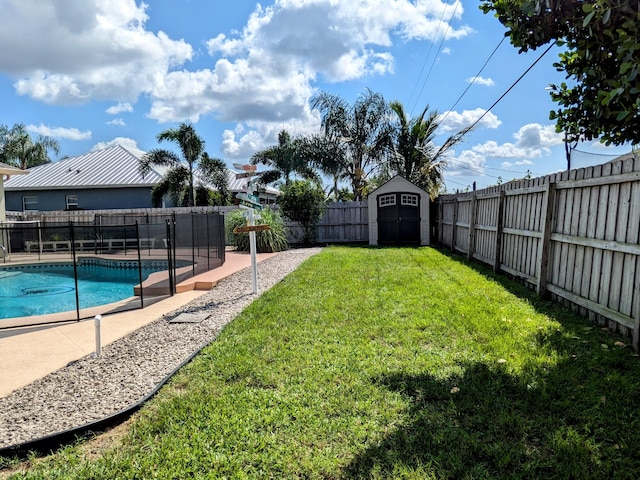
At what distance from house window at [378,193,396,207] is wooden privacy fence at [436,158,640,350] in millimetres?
6556

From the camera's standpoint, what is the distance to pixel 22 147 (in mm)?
27609

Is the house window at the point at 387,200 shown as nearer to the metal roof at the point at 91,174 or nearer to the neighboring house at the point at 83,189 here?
the metal roof at the point at 91,174

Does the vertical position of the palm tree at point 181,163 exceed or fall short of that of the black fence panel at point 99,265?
it exceeds it

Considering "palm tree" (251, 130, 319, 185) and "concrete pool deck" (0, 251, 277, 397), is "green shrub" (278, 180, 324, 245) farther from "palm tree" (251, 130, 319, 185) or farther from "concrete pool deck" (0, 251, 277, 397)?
"concrete pool deck" (0, 251, 277, 397)

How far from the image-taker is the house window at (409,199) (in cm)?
1420

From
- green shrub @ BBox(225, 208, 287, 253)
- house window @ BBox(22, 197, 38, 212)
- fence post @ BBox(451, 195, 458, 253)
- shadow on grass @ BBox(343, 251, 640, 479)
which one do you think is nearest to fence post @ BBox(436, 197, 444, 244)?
fence post @ BBox(451, 195, 458, 253)

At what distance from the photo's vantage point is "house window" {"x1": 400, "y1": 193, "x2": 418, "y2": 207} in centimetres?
1420

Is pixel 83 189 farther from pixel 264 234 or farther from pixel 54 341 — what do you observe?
pixel 54 341

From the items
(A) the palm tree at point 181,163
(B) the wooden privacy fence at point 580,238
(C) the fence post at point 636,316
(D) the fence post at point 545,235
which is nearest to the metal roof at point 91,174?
(A) the palm tree at point 181,163

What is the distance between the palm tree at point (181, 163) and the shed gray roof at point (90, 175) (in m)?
1.65

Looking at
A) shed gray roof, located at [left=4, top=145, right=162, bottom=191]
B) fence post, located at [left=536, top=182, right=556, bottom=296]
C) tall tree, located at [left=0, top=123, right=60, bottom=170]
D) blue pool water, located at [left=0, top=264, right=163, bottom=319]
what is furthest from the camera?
tall tree, located at [left=0, top=123, right=60, bottom=170]

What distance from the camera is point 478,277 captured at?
7.19 metres

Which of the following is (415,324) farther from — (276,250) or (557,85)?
(276,250)

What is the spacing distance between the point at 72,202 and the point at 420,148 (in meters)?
18.7
